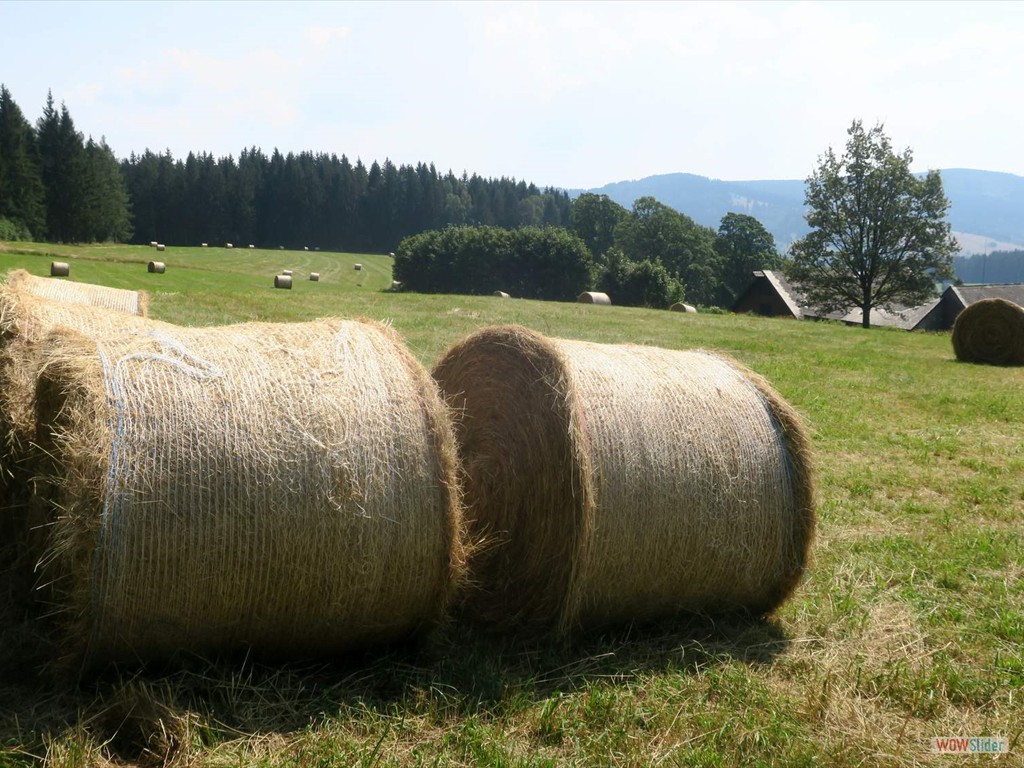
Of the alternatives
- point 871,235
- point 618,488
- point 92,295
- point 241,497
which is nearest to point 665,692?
point 618,488

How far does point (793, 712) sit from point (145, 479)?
3.29m

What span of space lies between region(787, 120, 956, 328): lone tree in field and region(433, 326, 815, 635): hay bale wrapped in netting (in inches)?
1820

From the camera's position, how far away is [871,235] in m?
49.3

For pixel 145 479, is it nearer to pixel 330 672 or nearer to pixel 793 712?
pixel 330 672

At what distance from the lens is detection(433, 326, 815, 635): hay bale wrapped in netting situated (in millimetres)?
4848

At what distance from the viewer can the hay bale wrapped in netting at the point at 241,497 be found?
391 centimetres

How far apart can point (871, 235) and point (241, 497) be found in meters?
51.2

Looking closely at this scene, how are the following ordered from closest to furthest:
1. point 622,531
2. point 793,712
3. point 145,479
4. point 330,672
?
point 145,479, point 793,712, point 330,672, point 622,531

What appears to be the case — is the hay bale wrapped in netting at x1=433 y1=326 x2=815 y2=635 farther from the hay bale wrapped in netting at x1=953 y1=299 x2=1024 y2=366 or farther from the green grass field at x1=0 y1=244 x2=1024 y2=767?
the hay bale wrapped in netting at x1=953 y1=299 x2=1024 y2=366

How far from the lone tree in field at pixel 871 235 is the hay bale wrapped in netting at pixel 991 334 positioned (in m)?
27.5

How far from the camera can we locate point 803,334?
1017 inches

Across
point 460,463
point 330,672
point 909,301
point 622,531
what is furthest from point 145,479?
point 909,301

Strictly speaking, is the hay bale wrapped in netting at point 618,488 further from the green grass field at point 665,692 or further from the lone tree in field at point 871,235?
the lone tree in field at point 871,235

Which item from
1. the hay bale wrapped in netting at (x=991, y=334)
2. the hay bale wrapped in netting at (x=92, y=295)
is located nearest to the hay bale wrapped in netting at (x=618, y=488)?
the hay bale wrapped in netting at (x=92, y=295)
